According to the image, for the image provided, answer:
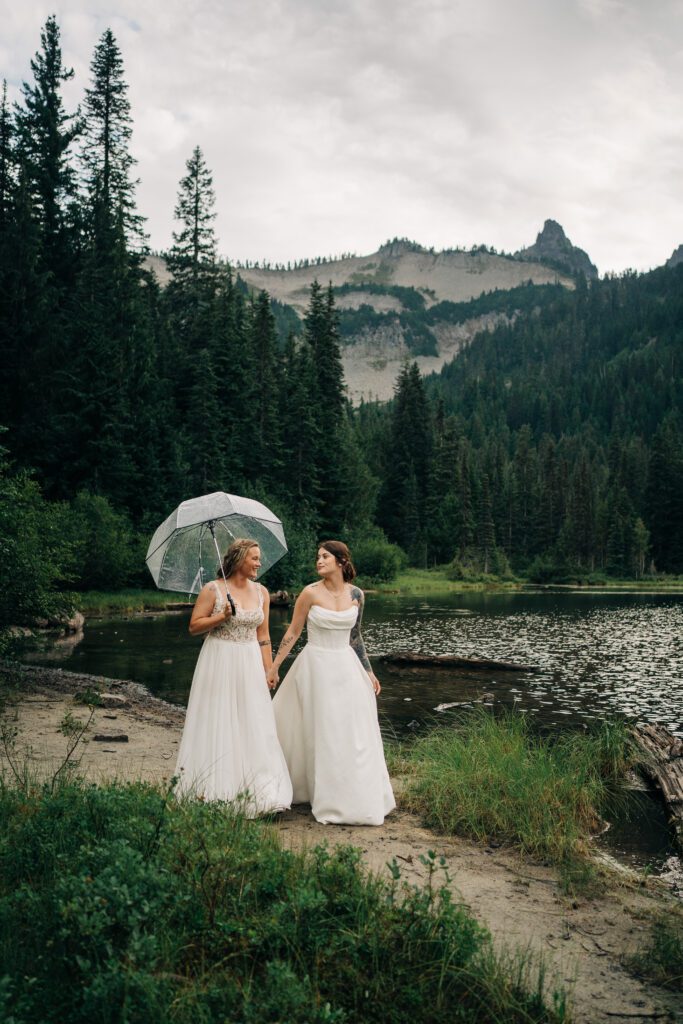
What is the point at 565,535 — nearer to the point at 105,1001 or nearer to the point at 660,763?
the point at 660,763

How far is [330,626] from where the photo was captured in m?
7.25

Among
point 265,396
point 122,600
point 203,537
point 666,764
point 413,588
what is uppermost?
point 265,396

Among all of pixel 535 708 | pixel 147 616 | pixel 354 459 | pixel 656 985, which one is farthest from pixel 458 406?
pixel 656 985

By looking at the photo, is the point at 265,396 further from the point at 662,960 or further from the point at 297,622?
the point at 662,960

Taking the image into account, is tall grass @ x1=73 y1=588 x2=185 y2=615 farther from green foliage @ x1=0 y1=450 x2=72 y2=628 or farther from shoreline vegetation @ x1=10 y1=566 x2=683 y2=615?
green foliage @ x1=0 y1=450 x2=72 y2=628

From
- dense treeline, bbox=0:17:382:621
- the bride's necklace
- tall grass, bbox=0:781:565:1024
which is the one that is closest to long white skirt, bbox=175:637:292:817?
the bride's necklace

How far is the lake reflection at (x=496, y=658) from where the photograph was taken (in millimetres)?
16500

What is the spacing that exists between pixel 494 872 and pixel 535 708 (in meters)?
10.4

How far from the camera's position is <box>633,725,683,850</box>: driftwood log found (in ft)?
27.9

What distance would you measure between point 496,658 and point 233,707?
18.2 m

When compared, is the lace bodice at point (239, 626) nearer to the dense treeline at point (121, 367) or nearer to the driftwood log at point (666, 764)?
the driftwood log at point (666, 764)

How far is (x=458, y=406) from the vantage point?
186250 millimetres

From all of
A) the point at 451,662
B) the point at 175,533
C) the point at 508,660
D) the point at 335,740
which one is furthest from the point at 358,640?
the point at 508,660

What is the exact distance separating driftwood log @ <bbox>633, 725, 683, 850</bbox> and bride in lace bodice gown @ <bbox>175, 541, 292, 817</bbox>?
444cm
